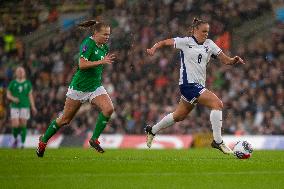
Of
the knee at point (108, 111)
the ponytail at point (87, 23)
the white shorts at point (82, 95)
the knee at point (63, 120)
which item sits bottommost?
the knee at point (63, 120)

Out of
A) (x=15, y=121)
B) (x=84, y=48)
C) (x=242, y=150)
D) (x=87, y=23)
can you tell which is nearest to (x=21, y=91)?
(x=15, y=121)

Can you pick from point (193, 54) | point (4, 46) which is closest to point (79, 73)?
point (193, 54)

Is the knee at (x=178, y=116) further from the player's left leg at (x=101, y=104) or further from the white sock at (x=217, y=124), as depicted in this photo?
the player's left leg at (x=101, y=104)

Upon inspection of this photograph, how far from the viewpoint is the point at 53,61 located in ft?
101

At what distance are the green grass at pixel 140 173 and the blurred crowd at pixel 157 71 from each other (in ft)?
37.3

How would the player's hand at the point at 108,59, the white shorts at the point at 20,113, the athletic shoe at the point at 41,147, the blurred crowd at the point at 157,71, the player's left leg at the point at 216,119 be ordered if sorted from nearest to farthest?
the player's hand at the point at 108,59 < the player's left leg at the point at 216,119 < the athletic shoe at the point at 41,147 < the white shorts at the point at 20,113 < the blurred crowd at the point at 157,71

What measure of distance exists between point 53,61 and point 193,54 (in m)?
16.3

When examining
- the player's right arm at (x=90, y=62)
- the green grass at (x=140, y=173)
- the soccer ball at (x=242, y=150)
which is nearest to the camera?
the green grass at (x=140, y=173)

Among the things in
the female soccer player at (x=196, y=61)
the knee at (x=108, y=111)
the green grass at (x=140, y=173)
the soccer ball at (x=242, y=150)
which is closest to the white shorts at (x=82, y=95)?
the knee at (x=108, y=111)

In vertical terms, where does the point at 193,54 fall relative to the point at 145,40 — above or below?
above

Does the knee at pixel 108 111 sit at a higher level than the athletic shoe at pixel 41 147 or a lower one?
higher

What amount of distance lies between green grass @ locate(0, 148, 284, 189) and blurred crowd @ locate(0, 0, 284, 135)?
448 inches

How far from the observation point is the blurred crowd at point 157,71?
25.3 meters

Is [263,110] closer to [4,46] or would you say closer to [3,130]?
[3,130]
